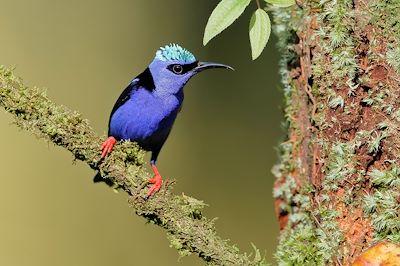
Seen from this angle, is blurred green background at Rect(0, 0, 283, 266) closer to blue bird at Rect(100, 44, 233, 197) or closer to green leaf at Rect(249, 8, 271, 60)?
blue bird at Rect(100, 44, 233, 197)

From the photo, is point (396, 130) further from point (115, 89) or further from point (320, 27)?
point (115, 89)

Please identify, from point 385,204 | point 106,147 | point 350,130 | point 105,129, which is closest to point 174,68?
point 106,147

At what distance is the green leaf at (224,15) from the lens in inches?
111

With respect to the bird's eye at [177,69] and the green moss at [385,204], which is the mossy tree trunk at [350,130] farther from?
the bird's eye at [177,69]

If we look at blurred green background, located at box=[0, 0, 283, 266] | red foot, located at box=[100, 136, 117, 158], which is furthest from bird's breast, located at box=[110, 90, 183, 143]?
blurred green background, located at box=[0, 0, 283, 266]

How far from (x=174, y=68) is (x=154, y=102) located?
0.27m

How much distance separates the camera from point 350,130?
3.14 m

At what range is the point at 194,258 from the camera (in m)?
7.54

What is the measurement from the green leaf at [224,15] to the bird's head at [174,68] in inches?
Result: 60.0

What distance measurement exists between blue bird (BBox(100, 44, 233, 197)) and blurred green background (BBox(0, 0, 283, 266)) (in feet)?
11.5

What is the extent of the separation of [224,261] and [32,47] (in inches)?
227

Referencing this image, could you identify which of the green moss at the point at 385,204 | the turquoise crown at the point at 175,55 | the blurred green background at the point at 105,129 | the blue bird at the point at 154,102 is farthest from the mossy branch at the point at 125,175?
the blurred green background at the point at 105,129

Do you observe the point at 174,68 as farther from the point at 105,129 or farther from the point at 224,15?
the point at 105,129

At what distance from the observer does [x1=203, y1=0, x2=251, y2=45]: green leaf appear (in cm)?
282
